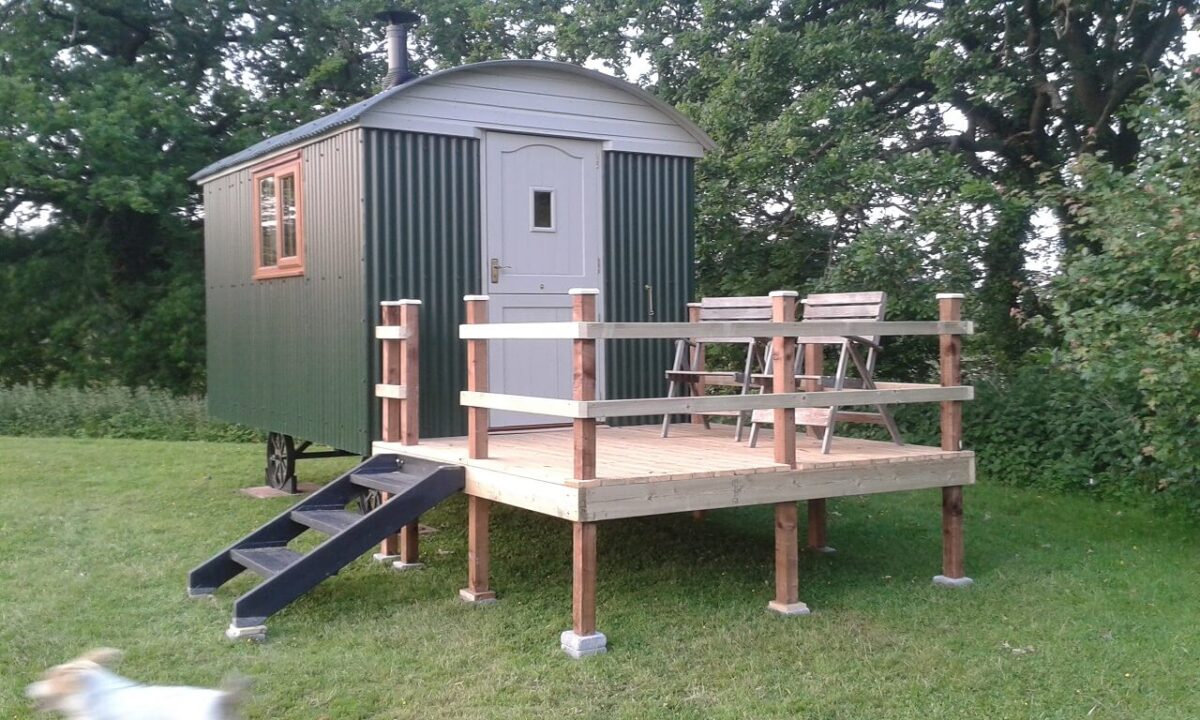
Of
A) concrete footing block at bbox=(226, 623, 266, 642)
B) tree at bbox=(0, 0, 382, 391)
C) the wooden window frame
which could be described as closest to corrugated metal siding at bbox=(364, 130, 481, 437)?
the wooden window frame

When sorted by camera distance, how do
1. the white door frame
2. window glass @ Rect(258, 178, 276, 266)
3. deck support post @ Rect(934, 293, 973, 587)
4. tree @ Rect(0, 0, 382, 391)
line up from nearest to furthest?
deck support post @ Rect(934, 293, 973, 587) → the white door frame → window glass @ Rect(258, 178, 276, 266) → tree @ Rect(0, 0, 382, 391)

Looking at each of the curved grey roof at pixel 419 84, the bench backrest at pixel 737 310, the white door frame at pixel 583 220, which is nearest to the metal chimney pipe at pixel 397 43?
the curved grey roof at pixel 419 84

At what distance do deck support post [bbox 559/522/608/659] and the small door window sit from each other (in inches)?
117

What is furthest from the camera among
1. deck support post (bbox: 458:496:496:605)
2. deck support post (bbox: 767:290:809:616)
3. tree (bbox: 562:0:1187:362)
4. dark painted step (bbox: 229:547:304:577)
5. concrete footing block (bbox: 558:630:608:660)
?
tree (bbox: 562:0:1187:362)

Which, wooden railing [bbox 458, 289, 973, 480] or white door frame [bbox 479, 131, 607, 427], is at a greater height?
white door frame [bbox 479, 131, 607, 427]

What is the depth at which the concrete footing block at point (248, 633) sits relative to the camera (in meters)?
5.44

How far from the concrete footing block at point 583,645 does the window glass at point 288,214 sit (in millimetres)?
4186

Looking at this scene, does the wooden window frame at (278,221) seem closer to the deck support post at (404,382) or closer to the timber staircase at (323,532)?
the deck support post at (404,382)

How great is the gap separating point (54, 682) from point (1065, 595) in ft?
18.2

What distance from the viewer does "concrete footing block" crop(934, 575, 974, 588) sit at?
6656 millimetres

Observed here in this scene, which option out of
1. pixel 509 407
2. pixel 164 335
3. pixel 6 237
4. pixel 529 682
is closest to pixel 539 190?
pixel 509 407

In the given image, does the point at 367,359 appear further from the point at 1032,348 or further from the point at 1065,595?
the point at 1032,348

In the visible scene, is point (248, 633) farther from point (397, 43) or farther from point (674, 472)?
point (397, 43)

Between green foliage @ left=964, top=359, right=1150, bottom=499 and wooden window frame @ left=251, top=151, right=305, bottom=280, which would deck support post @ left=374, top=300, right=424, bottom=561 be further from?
green foliage @ left=964, top=359, right=1150, bottom=499
